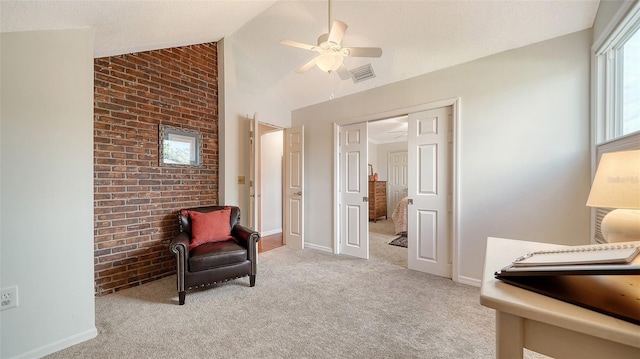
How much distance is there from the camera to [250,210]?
11.2 feet

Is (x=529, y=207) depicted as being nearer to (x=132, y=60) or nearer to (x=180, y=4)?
(x=180, y=4)

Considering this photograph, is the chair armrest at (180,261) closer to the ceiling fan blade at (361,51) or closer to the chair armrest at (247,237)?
the chair armrest at (247,237)

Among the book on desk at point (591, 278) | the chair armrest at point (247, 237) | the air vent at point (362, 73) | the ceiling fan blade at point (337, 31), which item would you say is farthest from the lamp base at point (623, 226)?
the air vent at point (362, 73)

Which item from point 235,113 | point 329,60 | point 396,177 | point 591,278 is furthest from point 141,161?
point 396,177

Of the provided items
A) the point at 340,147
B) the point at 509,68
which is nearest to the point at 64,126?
the point at 340,147

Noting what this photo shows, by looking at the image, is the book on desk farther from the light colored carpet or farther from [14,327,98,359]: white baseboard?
[14,327,98,359]: white baseboard

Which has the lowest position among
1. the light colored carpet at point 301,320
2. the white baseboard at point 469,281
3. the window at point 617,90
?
the light colored carpet at point 301,320

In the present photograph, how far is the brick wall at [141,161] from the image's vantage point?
247 cm

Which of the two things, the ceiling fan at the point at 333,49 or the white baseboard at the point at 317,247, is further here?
the white baseboard at the point at 317,247

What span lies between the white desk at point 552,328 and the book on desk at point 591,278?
28 millimetres

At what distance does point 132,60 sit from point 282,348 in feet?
10.4

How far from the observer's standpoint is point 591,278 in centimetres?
73

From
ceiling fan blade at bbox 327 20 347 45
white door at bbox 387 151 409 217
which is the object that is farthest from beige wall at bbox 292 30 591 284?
white door at bbox 387 151 409 217

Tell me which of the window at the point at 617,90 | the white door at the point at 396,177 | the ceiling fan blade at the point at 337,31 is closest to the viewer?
the window at the point at 617,90
